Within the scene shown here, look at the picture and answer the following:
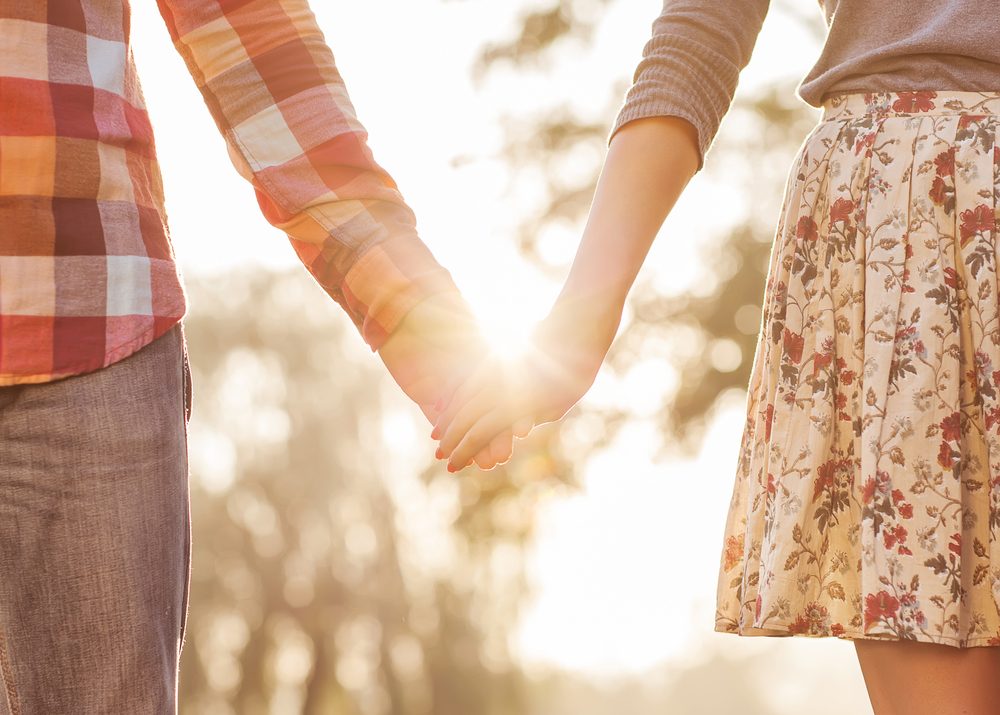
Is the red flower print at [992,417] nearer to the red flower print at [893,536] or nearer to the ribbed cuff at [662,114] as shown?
the red flower print at [893,536]

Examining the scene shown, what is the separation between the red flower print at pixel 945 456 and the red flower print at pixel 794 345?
27cm

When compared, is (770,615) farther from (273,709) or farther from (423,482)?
(273,709)

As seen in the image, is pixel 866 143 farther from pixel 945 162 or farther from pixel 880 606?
pixel 880 606

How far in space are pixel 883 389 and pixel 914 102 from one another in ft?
1.42

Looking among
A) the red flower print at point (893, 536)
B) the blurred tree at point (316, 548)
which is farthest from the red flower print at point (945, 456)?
the blurred tree at point (316, 548)

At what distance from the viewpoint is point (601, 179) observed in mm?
2139

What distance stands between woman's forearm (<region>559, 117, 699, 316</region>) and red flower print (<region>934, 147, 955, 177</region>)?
17.8 inches

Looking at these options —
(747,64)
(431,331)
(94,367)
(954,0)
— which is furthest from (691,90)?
(94,367)

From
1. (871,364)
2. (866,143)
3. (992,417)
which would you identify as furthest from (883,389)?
(866,143)

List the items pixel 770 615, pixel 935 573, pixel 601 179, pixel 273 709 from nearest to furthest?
pixel 935 573, pixel 770 615, pixel 601 179, pixel 273 709

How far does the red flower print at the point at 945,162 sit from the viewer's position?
1832 mm

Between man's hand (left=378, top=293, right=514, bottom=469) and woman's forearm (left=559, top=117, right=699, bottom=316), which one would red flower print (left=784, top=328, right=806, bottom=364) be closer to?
woman's forearm (left=559, top=117, right=699, bottom=316)

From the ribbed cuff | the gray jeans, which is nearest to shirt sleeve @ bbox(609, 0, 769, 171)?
the ribbed cuff

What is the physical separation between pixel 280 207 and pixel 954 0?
103 centimetres
